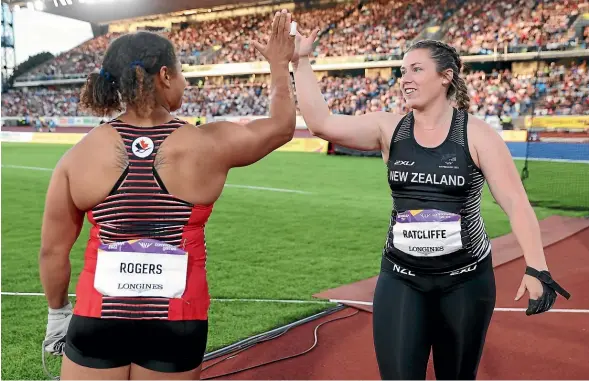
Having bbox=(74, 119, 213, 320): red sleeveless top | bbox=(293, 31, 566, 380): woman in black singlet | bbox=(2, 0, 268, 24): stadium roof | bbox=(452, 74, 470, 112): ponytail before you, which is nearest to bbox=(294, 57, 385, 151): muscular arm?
bbox=(293, 31, 566, 380): woman in black singlet

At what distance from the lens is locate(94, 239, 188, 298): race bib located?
2.17 meters

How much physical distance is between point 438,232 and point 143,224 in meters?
1.46

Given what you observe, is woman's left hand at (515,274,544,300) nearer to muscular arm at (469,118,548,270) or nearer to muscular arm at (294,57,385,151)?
muscular arm at (469,118,548,270)

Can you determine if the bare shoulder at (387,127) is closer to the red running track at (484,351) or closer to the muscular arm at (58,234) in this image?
the muscular arm at (58,234)

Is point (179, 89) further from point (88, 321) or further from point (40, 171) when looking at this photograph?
point (40, 171)

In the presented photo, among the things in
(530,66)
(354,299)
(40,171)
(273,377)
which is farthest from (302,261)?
(530,66)

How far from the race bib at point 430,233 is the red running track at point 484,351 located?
1849 mm

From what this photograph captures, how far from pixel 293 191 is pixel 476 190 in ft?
37.0

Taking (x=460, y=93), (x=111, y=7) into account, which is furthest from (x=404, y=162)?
(x=111, y=7)

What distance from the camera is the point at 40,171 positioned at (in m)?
18.6

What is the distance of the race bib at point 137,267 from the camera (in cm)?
217

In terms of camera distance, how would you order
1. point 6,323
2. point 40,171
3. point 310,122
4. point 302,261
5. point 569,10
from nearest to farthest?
1. point 310,122
2. point 6,323
3. point 302,261
4. point 40,171
5. point 569,10

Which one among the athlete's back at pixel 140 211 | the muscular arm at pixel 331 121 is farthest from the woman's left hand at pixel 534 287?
the athlete's back at pixel 140 211

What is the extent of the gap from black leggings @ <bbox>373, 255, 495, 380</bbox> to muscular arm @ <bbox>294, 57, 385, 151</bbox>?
740mm
